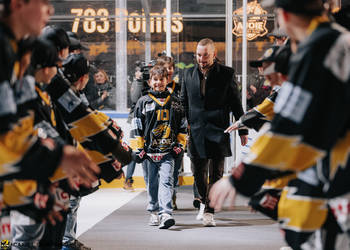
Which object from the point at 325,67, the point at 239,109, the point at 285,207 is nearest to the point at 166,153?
the point at 239,109

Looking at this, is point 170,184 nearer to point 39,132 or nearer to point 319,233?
point 39,132

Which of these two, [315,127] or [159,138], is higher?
[315,127]

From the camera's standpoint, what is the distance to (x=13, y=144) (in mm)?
2141

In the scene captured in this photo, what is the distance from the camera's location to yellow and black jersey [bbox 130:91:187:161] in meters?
6.21

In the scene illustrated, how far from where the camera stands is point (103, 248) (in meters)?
5.20

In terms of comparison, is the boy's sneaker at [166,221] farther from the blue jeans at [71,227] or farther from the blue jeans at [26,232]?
the blue jeans at [26,232]

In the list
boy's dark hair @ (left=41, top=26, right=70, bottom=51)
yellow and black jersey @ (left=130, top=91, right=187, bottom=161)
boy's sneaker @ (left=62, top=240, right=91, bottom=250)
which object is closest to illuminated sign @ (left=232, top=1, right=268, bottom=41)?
yellow and black jersey @ (left=130, top=91, right=187, bottom=161)

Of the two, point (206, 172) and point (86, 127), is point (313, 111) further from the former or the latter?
point (206, 172)

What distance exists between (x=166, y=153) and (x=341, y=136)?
4.05 m

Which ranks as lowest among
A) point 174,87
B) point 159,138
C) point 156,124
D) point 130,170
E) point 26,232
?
point 130,170

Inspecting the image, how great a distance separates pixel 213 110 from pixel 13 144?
14.3 ft

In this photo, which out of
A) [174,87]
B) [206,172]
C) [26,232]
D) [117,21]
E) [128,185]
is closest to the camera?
[26,232]

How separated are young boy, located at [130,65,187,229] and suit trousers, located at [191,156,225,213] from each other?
0.82 feet

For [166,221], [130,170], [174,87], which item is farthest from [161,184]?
[130,170]
